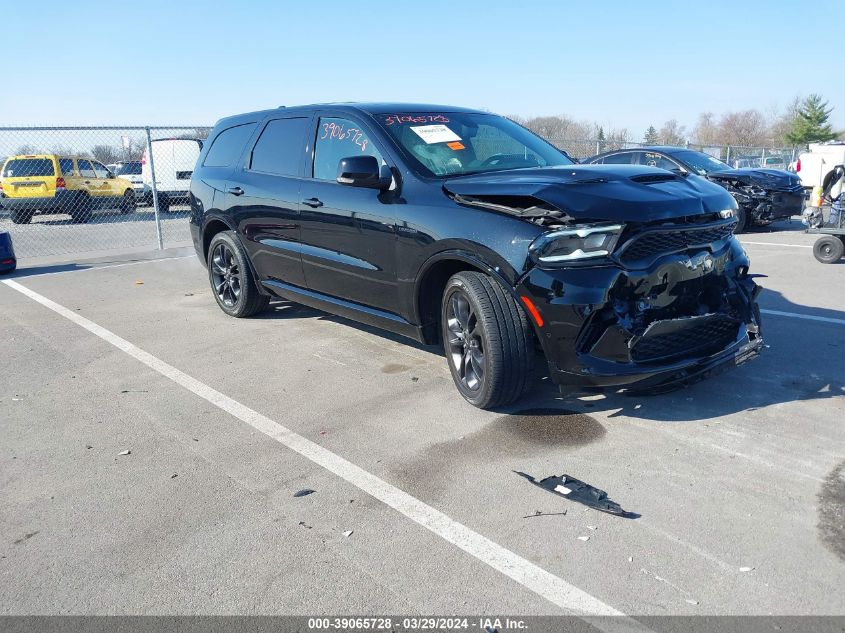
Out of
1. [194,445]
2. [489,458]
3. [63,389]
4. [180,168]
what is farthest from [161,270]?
[180,168]

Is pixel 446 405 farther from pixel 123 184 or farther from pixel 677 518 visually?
pixel 123 184

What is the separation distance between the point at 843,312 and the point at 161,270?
8.49 meters

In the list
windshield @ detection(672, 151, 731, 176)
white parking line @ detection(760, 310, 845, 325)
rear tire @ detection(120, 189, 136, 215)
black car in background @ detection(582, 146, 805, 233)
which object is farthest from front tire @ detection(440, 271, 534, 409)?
rear tire @ detection(120, 189, 136, 215)

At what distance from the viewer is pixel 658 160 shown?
12.1 m

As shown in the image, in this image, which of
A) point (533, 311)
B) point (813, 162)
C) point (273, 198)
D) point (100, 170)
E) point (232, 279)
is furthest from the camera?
point (100, 170)

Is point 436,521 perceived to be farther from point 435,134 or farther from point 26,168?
point 26,168

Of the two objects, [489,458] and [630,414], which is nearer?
[489,458]

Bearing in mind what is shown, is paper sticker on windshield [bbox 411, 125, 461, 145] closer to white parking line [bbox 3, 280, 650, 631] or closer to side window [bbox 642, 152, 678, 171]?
white parking line [bbox 3, 280, 650, 631]

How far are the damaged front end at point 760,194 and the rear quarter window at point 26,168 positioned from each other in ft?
50.7

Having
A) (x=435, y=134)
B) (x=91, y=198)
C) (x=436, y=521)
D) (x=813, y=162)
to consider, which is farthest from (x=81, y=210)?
(x=813, y=162)

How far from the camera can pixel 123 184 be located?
69.1 ft

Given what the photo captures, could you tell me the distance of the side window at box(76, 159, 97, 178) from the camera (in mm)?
19281

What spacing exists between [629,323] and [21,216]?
18561mm

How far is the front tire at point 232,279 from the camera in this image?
21.5ft
